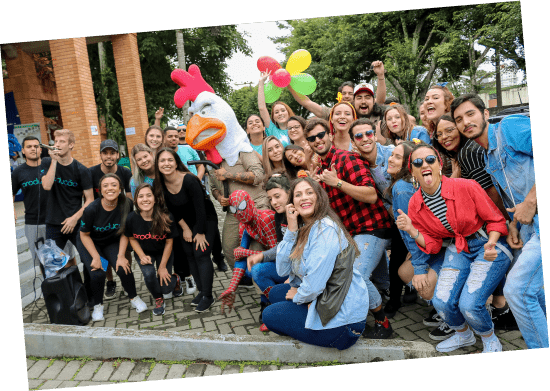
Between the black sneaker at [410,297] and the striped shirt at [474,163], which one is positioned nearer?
the striped shirt at [474,163]

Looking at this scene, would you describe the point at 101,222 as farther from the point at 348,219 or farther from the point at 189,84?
the point at 348,219

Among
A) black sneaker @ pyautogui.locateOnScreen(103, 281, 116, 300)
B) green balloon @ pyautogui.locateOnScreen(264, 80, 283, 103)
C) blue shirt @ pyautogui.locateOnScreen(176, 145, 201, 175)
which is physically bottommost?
black sneaker @ pyautogui.locateOnScreen(103, 281, 116, 300)

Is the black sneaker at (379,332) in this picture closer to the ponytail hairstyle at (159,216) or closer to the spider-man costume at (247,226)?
the spider-man costume at (247,226)

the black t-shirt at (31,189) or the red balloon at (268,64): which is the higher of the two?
the red balloon at (268,64)

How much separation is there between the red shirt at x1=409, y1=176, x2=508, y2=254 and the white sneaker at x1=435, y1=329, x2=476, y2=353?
683mm

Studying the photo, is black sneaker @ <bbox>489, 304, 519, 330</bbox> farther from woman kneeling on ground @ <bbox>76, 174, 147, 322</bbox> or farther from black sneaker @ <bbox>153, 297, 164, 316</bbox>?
woman kneeling on ground @ <bbox>76, 174, 147, 322</bbox>

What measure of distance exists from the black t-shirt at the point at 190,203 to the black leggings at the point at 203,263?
126 mm

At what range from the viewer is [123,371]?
286cm

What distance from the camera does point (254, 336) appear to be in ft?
9.66

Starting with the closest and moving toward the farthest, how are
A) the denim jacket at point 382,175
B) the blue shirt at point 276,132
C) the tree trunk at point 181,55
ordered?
the denim jacket at point 382,175 < the tree trunk at point 181,55 < the blue shirt at point 276,132

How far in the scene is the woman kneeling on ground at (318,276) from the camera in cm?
246

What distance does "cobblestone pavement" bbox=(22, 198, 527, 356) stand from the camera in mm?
2973

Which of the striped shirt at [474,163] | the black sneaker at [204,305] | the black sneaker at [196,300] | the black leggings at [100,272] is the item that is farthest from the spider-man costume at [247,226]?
the striped shirt at [474,163]

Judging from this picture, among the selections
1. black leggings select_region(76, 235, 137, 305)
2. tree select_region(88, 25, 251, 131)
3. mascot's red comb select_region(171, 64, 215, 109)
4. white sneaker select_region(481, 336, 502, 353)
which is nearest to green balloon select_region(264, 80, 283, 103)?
tree select_region(88, 25, 251, 131)
